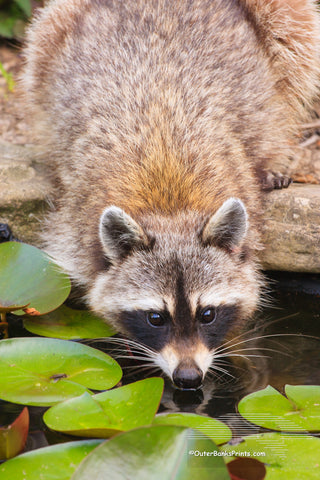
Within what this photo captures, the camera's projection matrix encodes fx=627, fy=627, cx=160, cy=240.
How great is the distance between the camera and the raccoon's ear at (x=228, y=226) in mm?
4625

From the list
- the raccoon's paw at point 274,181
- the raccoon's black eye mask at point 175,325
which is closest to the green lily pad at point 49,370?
the raccoon's black eye mask at point 175,325

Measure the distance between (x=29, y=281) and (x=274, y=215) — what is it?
2382mm

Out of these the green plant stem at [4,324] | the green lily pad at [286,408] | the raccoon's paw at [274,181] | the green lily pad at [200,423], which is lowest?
the green lily pad at [286,408]

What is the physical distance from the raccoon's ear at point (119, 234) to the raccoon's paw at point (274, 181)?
6.38 feet

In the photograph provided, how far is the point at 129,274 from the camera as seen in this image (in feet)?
15.9

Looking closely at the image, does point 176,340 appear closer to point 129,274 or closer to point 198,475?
point 129,274

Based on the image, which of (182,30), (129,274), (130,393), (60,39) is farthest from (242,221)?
(60,39)

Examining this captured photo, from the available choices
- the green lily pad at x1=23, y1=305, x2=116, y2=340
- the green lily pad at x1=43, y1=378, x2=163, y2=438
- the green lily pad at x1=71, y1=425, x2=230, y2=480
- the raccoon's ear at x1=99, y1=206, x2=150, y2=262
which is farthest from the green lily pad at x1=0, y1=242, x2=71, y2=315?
the green lily pad at x1=71, y1=425, x2=230, y2=480

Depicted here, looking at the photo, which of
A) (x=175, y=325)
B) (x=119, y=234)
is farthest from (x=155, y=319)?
(x=119, y=234)

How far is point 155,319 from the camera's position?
468cm

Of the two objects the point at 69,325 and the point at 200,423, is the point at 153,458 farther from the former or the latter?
the point at 69,325

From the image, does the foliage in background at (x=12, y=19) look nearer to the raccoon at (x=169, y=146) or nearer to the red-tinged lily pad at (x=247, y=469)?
the raccoon at (x=169, y=146)

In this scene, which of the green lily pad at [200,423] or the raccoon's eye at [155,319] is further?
the raccoon's eye at [155,319]

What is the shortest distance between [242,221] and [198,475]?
2083 millimetres
